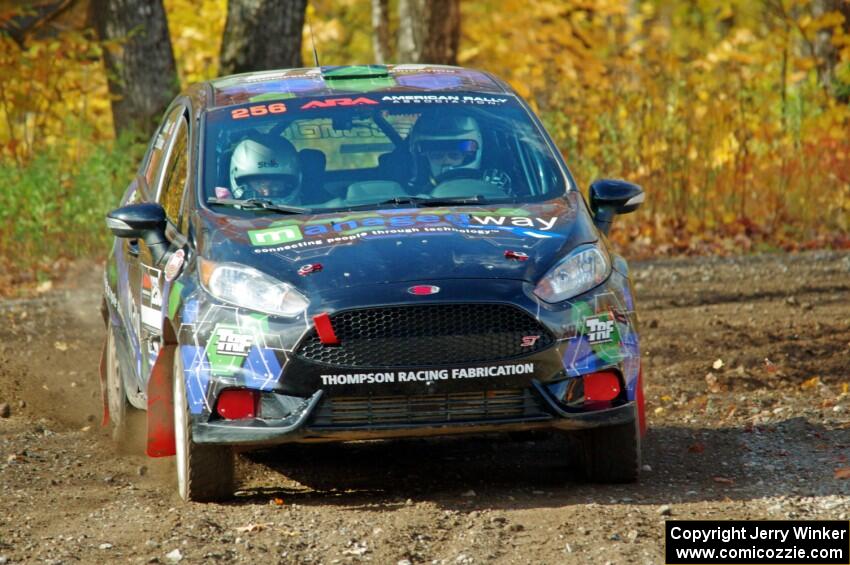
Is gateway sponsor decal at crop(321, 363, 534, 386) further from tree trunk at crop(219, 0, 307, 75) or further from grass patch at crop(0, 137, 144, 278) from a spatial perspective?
tree trunk at crop(219, 0, 307, 75)

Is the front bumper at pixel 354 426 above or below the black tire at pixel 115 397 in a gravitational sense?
above

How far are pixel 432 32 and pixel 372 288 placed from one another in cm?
1313

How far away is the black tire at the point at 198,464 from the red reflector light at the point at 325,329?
2.21 feet

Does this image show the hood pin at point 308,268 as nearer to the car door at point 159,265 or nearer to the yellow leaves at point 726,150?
the car door at point 159,265

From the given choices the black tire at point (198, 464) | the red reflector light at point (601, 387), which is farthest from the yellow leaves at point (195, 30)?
the red reflector light at point (601, 387)

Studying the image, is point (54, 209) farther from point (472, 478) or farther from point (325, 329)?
point (325, 329)

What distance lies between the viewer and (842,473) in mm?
6578

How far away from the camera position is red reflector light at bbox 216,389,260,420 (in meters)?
6.05

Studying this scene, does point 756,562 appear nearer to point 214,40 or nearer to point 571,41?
point 571,41

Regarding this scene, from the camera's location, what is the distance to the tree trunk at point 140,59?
16.5 meters

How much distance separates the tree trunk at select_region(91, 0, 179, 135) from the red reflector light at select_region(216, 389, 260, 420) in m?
10.9

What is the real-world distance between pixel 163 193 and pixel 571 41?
38.3 feet

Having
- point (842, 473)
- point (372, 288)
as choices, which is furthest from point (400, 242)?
point (842, 473)

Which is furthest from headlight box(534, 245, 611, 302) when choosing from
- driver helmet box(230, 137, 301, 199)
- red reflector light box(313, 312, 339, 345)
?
driver helmet box(230, 137, 301, 199)
